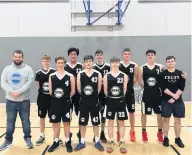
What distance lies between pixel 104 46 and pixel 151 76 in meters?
4.79

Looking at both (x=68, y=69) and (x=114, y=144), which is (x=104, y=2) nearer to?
(x=68, y=69)

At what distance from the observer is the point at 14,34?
9.34 m

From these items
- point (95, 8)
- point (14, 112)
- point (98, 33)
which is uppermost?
point (95, 8)

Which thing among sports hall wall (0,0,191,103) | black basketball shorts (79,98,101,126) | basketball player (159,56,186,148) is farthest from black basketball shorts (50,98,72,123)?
sports hall wall (0,0,191,103)

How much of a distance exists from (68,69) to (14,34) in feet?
17.5

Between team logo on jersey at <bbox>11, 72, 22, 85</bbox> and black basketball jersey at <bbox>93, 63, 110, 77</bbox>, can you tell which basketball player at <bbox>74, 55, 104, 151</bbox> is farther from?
team logo on jersey at <bbox>11, 72, 22, 85</bbox>

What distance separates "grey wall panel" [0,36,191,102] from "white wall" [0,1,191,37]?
207 mm

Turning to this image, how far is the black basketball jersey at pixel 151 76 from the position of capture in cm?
464

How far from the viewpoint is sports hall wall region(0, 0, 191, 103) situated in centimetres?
921

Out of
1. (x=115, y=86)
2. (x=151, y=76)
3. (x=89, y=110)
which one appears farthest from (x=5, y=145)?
(x=151, y=76)

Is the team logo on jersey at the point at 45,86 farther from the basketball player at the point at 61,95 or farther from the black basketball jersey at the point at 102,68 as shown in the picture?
the black basketball jersey at the point at 102,68

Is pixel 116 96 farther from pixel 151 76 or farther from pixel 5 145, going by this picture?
pixel 5 145

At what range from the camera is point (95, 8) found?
924 cm

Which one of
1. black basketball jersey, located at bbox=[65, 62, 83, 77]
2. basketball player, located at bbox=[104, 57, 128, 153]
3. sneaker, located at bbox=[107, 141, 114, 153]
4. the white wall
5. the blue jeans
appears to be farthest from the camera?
the white wall
